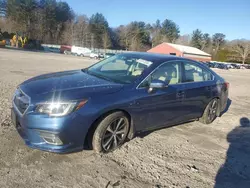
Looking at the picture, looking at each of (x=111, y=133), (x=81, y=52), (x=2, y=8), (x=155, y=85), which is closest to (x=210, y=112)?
(x=155, y=85)

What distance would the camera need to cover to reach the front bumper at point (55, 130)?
10.8 ft

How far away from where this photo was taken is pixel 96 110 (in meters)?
3.54

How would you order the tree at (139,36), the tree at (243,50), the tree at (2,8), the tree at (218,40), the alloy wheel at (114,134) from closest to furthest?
the alloy wheel at (114,134), the tree at (2,8), the tree at (243,50), the tree at (139,36), the tree at (218,40)

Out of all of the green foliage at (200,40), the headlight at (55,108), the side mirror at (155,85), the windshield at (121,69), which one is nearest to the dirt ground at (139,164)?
the headlight at (55,108)

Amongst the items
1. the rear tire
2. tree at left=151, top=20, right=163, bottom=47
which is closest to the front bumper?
the rear tire

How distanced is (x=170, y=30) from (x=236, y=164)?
10973cm

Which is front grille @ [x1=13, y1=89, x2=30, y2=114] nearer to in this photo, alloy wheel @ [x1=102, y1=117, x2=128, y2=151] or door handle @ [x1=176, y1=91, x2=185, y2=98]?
alloy wheel @ [x1=102, y1=117, x2=128, y2=151]

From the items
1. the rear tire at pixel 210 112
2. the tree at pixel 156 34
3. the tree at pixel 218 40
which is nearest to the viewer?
the rear tire at pixel 210 112

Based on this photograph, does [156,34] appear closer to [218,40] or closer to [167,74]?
[218,40]

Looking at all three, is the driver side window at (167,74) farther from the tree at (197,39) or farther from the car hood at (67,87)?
the tree at (197,39)

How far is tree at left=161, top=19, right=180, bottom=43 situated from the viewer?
10450 cm

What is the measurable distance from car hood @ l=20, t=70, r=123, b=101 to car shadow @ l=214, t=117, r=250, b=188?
2083 millimetres

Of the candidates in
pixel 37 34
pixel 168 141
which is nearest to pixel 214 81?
pixel 168 141

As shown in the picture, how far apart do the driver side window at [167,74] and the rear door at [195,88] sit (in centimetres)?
21
